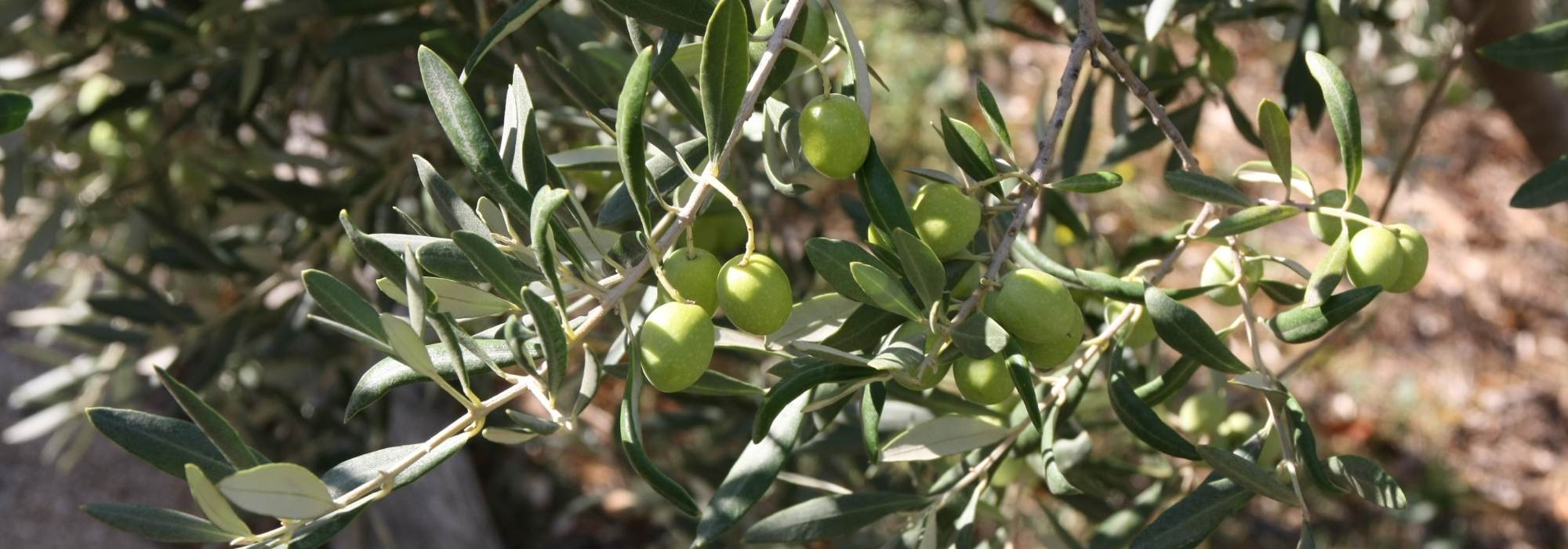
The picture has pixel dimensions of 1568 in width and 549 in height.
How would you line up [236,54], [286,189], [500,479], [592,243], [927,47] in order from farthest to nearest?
[927,47]
[500,479]
[236,54]
[286,189]
[592,243]

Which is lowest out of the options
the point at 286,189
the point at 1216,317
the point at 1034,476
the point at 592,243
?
the point at 1216,317

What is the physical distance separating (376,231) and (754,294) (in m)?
0.87

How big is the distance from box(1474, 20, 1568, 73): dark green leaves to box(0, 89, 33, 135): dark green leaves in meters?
1.06

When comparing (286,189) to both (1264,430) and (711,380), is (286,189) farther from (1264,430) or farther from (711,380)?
(1264,430)

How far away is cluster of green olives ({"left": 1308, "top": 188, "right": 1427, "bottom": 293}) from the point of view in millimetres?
708

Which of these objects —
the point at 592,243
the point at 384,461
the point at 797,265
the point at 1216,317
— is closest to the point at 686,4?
the point at 592,243

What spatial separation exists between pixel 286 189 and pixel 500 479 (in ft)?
5.25

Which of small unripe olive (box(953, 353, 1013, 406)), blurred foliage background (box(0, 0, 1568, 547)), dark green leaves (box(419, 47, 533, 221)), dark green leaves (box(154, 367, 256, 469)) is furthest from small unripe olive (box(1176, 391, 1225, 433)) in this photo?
dark green leaves (box(154, 367, 256, 469))

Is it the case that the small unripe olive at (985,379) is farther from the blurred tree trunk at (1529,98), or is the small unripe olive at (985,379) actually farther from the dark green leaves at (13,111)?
the blurred tree trunk at (1529,98)

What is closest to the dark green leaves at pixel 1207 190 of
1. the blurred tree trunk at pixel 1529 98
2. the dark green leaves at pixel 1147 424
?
the dark green leaves at pixel 1147 424

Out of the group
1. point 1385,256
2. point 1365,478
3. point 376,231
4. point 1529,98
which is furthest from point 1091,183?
point 1529,98

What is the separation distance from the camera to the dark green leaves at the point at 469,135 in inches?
25.5

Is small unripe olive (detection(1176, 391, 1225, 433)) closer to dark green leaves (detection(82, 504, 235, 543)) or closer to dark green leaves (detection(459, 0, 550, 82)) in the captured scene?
dark green leaves (detection(459, 0, 550, 82))

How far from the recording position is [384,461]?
68 centimetres
